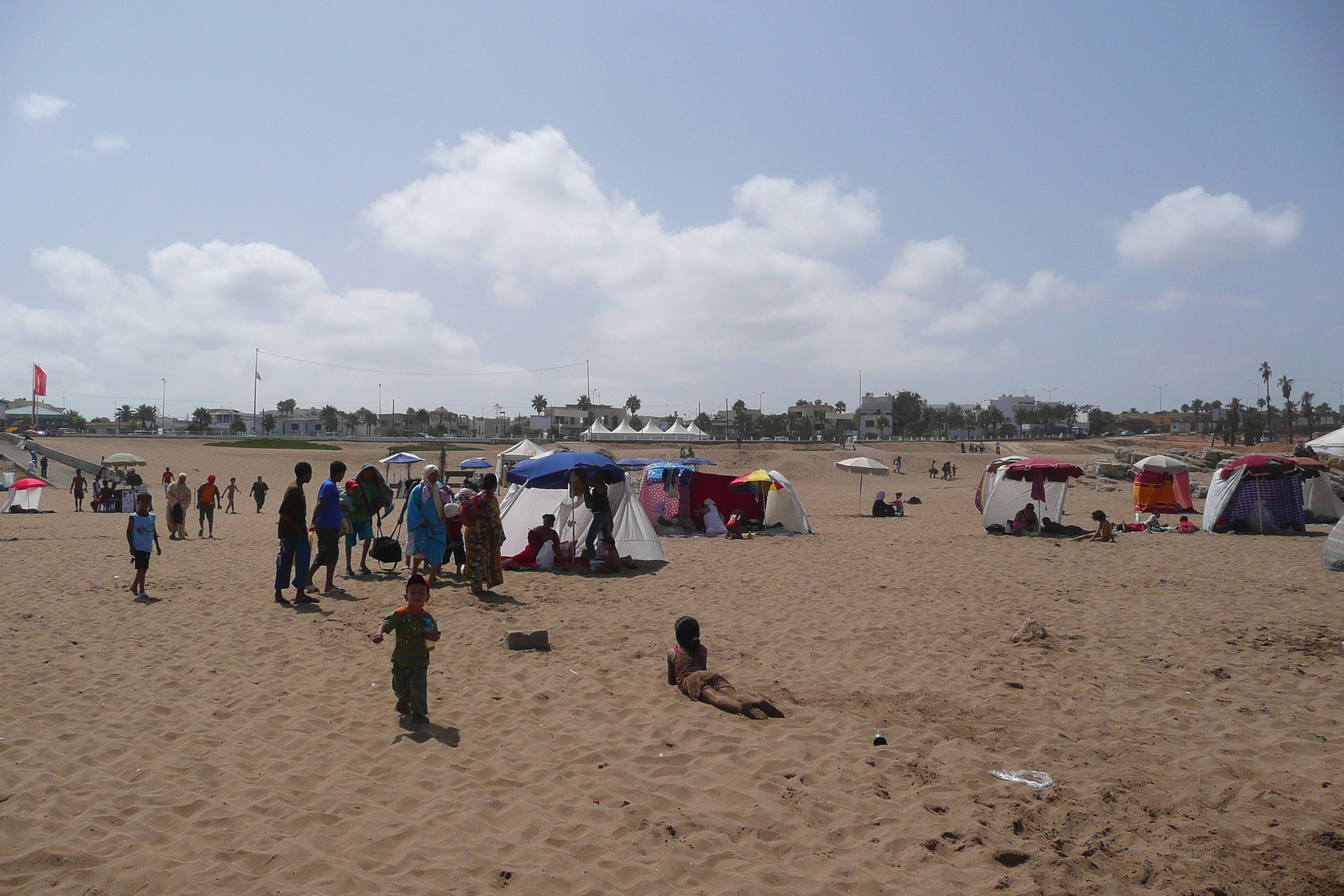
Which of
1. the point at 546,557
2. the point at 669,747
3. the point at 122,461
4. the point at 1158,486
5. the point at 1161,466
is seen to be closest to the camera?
the point at 669,747

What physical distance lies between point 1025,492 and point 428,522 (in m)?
14.2

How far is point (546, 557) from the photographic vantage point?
1164 centimetres

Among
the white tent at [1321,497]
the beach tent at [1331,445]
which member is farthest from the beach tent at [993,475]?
the beach tent at [1331,445]

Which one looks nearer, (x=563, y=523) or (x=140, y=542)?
(x=140, y=542)

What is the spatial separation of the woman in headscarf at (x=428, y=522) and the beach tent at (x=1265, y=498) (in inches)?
675

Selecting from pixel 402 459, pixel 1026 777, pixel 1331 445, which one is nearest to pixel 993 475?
pixel 1026 777

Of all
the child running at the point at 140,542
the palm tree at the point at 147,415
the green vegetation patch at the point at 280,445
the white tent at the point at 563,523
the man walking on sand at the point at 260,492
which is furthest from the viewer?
the palm tree at the point at 147,415

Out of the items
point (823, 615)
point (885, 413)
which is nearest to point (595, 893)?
point (823, 615)

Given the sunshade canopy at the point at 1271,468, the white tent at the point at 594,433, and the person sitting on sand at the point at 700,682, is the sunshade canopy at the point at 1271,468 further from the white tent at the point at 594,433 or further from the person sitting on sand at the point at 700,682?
the white tent at the point at 594,433

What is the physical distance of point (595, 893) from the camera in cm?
330

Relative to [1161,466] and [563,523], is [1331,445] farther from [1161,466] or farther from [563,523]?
Result: [563,523]

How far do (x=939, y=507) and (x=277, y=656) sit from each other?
81.3 feet

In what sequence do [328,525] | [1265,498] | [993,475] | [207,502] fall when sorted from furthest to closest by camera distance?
1. [993,475]
2. [1265,498]
3. [207,502]
4. [328,525]

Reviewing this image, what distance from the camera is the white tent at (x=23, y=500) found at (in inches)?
850
